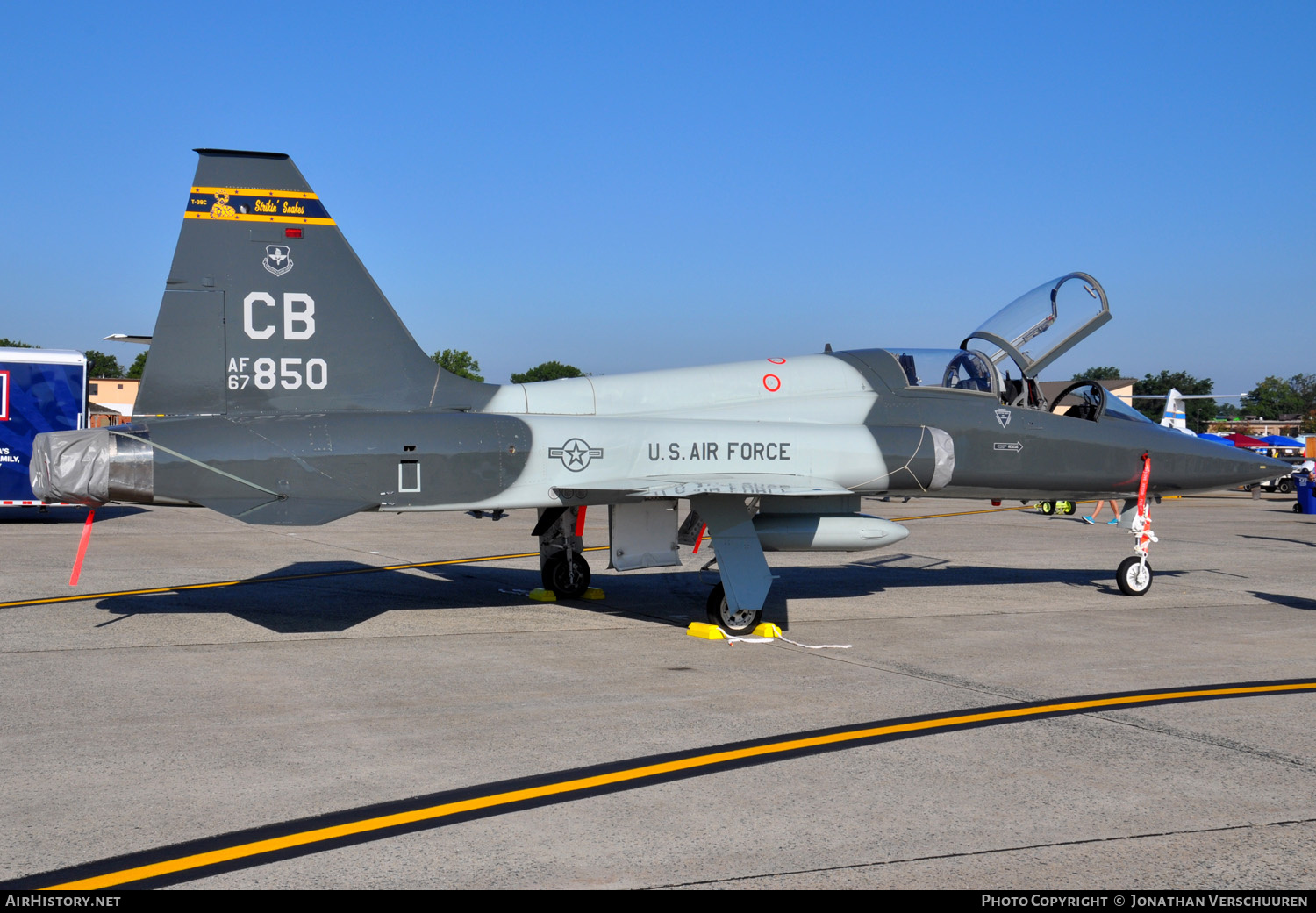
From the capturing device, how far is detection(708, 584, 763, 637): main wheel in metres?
10.4

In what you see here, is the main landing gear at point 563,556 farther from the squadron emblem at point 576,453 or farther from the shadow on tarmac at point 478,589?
the squadron emblem at point 576,453

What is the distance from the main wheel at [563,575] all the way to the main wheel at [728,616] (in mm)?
2746

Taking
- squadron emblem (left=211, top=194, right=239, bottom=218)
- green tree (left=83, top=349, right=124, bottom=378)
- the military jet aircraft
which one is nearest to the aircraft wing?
the military jet aircraft

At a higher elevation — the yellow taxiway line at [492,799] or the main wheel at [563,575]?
the main wheel at [563,575]

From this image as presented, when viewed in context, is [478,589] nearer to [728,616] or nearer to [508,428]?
[508,428]

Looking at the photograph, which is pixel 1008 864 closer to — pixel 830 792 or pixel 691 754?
pixel 830 792

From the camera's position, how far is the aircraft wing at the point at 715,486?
10070 mm

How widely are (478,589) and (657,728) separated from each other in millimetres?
7261

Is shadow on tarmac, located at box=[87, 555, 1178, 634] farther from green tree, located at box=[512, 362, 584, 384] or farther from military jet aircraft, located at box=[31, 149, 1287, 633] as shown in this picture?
green tree, located at box=[512, 362, 584, 384]

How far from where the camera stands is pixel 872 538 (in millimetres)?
10750

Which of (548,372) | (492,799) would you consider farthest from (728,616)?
(548,372)

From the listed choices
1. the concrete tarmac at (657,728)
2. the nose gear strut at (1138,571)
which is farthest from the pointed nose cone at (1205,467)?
the concrete tarmac at (657,728)

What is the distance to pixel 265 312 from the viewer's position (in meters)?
9.95

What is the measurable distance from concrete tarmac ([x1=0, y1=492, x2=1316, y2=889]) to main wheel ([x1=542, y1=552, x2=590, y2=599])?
0.53 m
